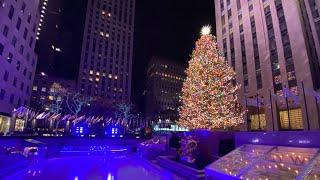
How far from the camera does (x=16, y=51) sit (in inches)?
1443

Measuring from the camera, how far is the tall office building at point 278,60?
88.0 ft

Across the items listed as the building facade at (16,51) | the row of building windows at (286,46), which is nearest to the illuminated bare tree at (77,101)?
the building facade at (16,51)

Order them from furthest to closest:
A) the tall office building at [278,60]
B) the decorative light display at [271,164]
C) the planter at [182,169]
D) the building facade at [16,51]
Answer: the building facade at [16,51], the tall office building at [278,60], the planter at [182,169], the decorative light display at [271,164]

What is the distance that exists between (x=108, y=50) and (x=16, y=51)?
Result: 7407 cm

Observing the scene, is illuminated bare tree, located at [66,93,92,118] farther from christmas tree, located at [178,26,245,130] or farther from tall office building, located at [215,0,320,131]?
tall office building, located at [215,0,320,131]

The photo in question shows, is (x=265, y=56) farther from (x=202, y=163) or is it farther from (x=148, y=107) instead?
(x=148, y=107)

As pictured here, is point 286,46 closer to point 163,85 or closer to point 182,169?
point 182,169

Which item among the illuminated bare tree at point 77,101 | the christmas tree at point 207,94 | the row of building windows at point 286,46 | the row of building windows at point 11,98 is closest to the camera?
the christmas tree at point 207,94

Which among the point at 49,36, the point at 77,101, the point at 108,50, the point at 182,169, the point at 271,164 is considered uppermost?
the point at 49,36

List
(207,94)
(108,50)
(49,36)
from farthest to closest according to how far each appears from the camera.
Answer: (108,50) → (49,36) → (207,94)

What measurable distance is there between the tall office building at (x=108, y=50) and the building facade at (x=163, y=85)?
2731 centimetres

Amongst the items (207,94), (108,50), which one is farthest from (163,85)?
(207,94)

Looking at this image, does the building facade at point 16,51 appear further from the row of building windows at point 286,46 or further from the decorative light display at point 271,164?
the row of building windows at point 286,46

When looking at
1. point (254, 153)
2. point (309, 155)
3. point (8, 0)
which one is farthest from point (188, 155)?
point (8, 0)
